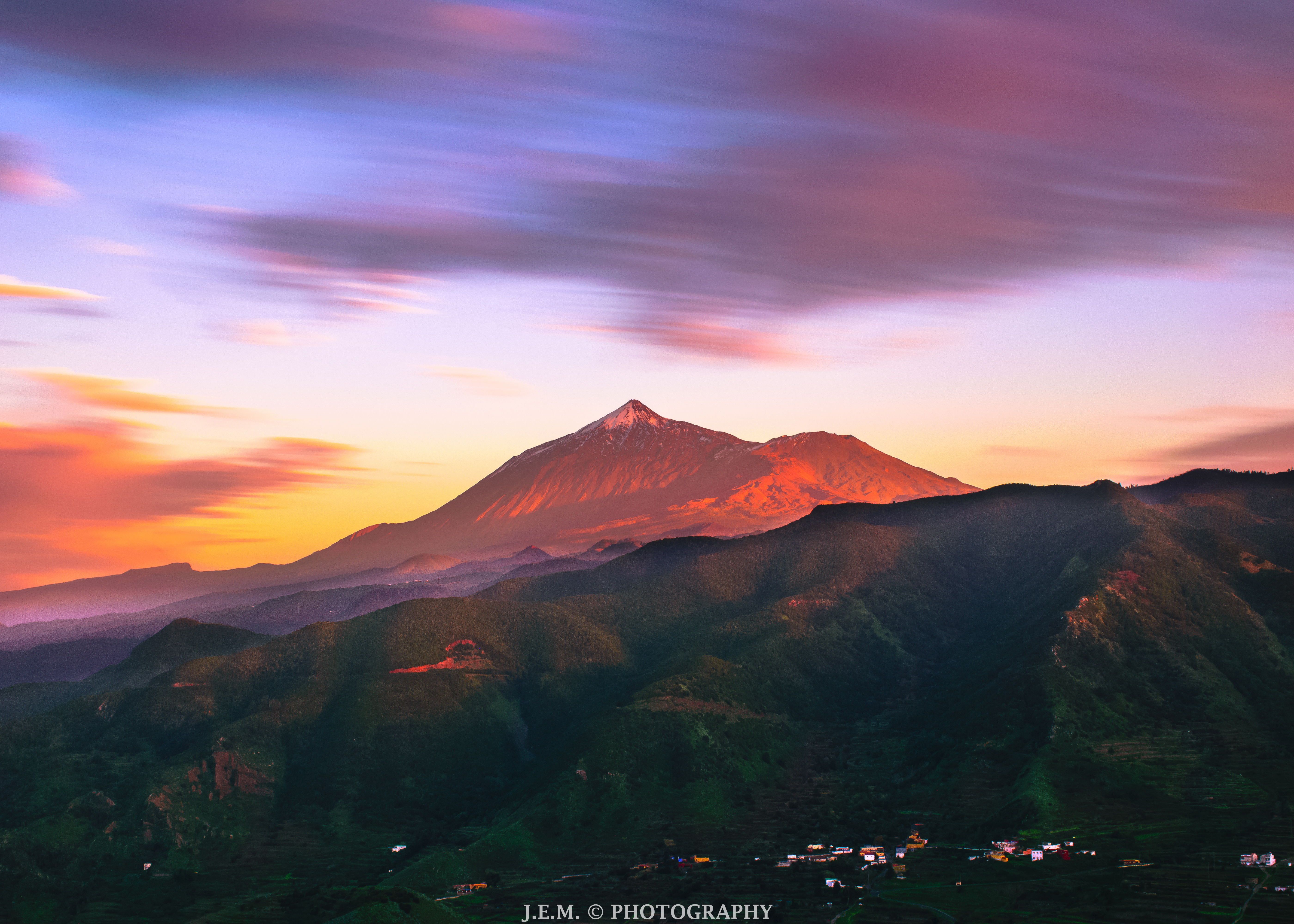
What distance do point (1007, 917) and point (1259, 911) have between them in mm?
39209

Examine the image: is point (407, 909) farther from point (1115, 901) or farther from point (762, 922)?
point (1115, 901)

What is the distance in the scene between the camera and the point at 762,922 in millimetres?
199875

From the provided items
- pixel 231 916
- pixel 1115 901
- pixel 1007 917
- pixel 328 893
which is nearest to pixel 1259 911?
pixel 1115 901

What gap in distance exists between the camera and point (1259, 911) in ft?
617

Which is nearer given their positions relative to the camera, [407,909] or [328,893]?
[407,909]

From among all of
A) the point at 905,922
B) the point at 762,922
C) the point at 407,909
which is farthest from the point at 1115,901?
the point at 407,909

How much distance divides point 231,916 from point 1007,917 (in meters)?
133

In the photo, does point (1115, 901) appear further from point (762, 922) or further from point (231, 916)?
point (231, 916)

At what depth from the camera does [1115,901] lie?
199m

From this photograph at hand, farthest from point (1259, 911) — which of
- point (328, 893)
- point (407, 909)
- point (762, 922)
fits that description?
A: point (328, 893)

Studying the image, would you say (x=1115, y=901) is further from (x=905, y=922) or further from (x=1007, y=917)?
(x=905, y=922)

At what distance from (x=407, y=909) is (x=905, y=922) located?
84.4 meters

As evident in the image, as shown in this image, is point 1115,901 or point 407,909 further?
point 1115,901

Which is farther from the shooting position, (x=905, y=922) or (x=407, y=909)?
(x=905, y=922)
